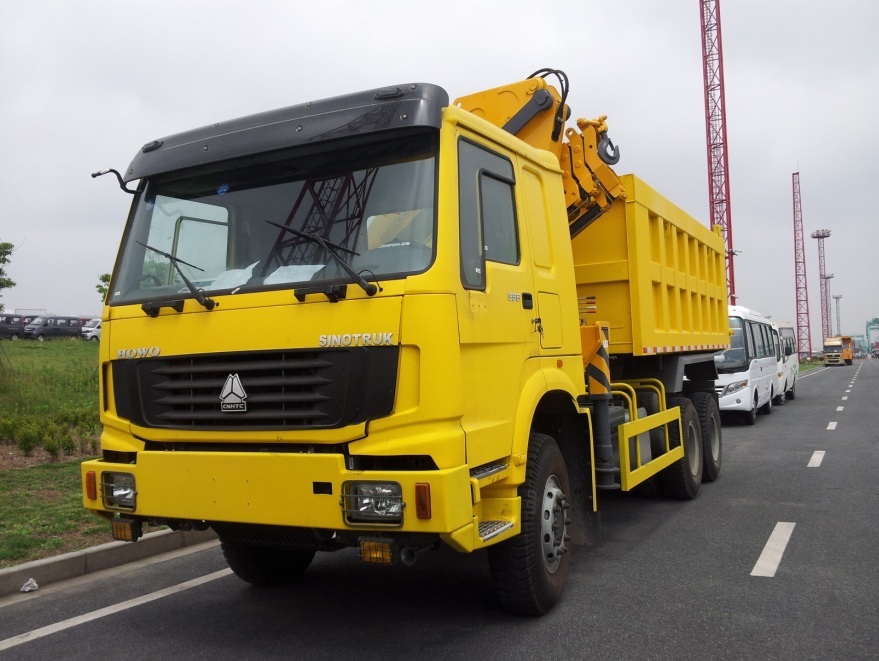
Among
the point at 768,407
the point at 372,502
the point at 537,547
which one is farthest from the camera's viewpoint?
the point at 768,407

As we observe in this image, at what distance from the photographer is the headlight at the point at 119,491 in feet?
14.3

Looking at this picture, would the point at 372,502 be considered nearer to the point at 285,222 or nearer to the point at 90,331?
the point at 285,222

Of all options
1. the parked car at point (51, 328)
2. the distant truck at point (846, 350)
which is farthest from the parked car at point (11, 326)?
A: the distant truck at point (846, 350)

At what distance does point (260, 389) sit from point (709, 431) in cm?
642

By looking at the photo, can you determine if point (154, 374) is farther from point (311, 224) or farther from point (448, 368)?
point (448, 368)

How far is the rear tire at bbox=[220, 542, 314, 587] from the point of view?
17.5 ft

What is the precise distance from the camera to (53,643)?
4.45 metres

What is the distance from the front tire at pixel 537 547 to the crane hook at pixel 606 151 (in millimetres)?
2765

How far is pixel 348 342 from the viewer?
3836mm

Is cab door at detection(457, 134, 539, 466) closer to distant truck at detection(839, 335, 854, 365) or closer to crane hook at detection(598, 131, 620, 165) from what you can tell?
crane hook at detection(598, 131, 620, 165)

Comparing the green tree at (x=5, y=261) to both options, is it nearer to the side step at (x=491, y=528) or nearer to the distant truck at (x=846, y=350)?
the side step at (x=491, y=528)

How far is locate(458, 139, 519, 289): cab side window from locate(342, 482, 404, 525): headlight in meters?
Result: 1.04

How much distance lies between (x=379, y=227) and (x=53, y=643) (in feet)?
9.39

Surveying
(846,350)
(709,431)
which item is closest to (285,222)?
(709,431)
